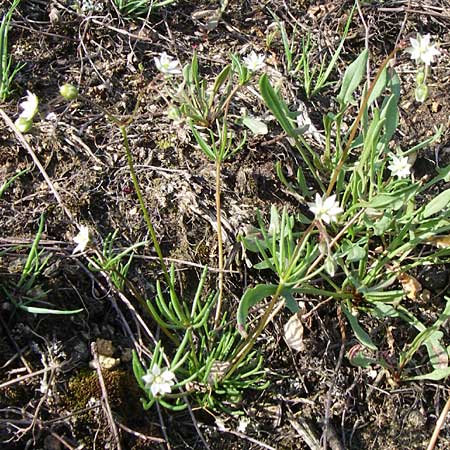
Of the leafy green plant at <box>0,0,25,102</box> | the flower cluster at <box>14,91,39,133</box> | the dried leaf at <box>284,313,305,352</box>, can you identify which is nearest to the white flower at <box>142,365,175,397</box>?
the dried leaf at <box>284,313,305,352</box>

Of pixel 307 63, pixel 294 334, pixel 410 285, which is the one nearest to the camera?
pixel 294 334

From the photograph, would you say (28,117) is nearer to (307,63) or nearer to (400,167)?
(400,167)

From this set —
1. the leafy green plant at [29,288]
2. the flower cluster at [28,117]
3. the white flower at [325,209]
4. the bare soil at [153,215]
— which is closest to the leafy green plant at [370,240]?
the bare soil at [153,215]

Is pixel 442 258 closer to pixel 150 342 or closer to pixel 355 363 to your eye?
pixel 355 363

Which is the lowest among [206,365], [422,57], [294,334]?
[294,334]

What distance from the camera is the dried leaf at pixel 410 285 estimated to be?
2398mm

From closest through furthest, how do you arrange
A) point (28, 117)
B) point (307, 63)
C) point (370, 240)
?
point (28, 117) → point (370, 240) → point (307, 63)

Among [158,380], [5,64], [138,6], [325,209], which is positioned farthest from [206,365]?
[138,6]

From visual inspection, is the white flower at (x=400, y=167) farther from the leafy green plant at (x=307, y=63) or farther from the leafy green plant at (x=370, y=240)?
the leafy green plant at (x=307, y=63)

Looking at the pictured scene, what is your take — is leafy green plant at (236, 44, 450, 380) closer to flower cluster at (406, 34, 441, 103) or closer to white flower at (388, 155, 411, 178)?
white flower at (388, 155, 411, 178)

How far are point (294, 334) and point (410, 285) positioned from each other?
0.50 m

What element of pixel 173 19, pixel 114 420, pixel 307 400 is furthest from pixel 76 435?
pixel 173 19

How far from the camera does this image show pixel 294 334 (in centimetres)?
228

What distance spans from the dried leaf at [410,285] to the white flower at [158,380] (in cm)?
106
